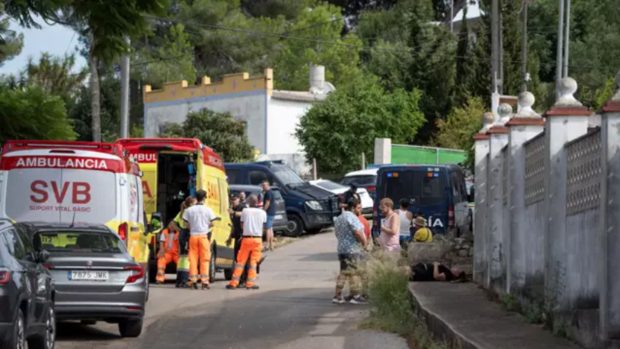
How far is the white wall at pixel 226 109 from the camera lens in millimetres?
63844

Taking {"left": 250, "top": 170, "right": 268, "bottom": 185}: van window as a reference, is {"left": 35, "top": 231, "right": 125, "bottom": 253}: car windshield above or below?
below

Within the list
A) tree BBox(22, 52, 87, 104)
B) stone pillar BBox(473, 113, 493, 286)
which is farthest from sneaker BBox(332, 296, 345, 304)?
tree BBox(22, 52, 87, 104)

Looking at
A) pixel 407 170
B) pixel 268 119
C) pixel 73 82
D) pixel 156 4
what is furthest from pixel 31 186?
pixel 73 82

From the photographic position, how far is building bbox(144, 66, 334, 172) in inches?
2504

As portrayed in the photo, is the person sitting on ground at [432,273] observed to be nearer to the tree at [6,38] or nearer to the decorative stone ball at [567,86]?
the tree at [6,38]

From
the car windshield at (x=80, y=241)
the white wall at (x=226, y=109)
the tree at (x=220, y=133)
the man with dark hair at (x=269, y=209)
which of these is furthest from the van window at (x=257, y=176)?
the car windshield at (x=80, y=241)

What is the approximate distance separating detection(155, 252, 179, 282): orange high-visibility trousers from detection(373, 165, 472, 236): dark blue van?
637 cm

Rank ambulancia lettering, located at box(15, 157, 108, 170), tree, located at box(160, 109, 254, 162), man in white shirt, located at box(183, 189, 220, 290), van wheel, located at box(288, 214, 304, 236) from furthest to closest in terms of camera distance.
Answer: tree, located at box(160, 109, 254, 162), van wheel, located at box(288, 214, 304, 236), man in white shirt, located at box(183, 189, 220, 290), ambulancia lettering, located at box(15, 157, 108, 170)

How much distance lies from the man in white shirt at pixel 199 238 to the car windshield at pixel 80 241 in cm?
709

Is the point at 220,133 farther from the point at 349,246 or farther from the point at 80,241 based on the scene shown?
the point at 80,241

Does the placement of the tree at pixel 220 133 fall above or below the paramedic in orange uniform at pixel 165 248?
above

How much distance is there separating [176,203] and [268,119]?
35872 millimetres

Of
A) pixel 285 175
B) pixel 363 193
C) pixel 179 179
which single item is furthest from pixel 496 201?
pixel 363 193

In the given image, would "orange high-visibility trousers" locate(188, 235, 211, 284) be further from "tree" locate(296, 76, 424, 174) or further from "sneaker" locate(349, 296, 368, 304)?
"tree" locate(296, 76, 424, 174)
